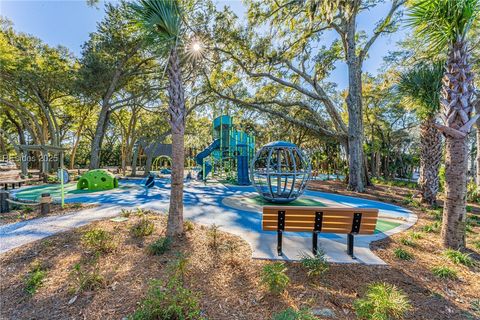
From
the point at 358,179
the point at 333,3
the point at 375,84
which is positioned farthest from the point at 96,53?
the point at 375,84

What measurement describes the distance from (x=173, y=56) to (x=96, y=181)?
433 inches

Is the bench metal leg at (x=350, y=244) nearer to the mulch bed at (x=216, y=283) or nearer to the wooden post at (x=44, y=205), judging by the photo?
the mulch bed at (x=216, y=283)

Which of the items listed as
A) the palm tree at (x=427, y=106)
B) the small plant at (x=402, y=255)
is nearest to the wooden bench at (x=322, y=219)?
the small plant at (x=402, y=255)

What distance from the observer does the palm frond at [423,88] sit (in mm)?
7113

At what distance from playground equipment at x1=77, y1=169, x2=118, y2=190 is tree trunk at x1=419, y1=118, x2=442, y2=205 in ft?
50.1

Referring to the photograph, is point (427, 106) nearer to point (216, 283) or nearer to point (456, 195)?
point (456, 195)

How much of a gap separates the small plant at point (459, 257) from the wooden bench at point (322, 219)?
155 cm

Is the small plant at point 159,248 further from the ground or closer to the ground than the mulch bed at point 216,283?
further from the ground

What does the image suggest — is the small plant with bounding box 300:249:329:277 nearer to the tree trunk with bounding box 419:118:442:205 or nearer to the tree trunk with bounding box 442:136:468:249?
the tree trunk with bounding box 442:136:468:249

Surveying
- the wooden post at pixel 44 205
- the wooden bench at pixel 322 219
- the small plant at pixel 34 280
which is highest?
the wooden bench at pixel 322 219

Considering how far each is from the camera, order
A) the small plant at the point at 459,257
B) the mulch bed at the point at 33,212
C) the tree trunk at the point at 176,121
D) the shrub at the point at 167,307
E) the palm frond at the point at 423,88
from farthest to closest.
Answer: the palm frond at the point at 423,88 < the mulch bed at the point at 33,212 < the tree trunk at the point at 176,121 < the small plant at the point at 459,257 < the shrub at the point at 167,307

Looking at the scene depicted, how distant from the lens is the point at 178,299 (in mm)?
2615

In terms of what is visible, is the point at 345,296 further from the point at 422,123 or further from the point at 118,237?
the point at 422,123

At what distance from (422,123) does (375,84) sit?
13.5 m
